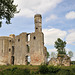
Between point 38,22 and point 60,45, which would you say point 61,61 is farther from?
point 60,45

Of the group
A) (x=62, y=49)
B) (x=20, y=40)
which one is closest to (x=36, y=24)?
(x=20, y=40)

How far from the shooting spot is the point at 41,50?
25.9 meters

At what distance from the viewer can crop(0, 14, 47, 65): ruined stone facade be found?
26.0 m

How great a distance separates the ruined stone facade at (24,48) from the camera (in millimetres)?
26047

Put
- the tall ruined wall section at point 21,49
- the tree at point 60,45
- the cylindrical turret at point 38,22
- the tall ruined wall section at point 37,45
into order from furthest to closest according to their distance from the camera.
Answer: the tree at point 60,45
the tall ruined wall section at point 21,49
the cylindrical turret at point 38,22
the tall ruined wall section at point 37,45

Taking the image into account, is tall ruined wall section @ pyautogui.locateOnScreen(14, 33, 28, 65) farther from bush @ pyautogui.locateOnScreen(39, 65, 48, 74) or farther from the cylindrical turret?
bush @ pyautogui.locateOnScreen(39, 65, 48, 74)

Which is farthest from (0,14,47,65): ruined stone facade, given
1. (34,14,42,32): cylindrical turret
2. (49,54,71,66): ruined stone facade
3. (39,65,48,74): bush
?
(39,65,48,74): bush

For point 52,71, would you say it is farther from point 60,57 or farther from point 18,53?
point 18,53

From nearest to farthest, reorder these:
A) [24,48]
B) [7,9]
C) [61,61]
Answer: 1. [7,9]
2. [61,61]
3. [24,48]

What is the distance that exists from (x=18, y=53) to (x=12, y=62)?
373 centimetres

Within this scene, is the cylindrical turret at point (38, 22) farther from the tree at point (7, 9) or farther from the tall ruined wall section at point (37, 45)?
the tree at point (7, 9)

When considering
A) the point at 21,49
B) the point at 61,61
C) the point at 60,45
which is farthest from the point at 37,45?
the point at 60,45

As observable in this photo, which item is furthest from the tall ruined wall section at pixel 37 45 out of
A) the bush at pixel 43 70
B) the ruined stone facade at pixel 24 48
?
the bush at pixel 43 70

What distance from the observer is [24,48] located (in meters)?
28.2
